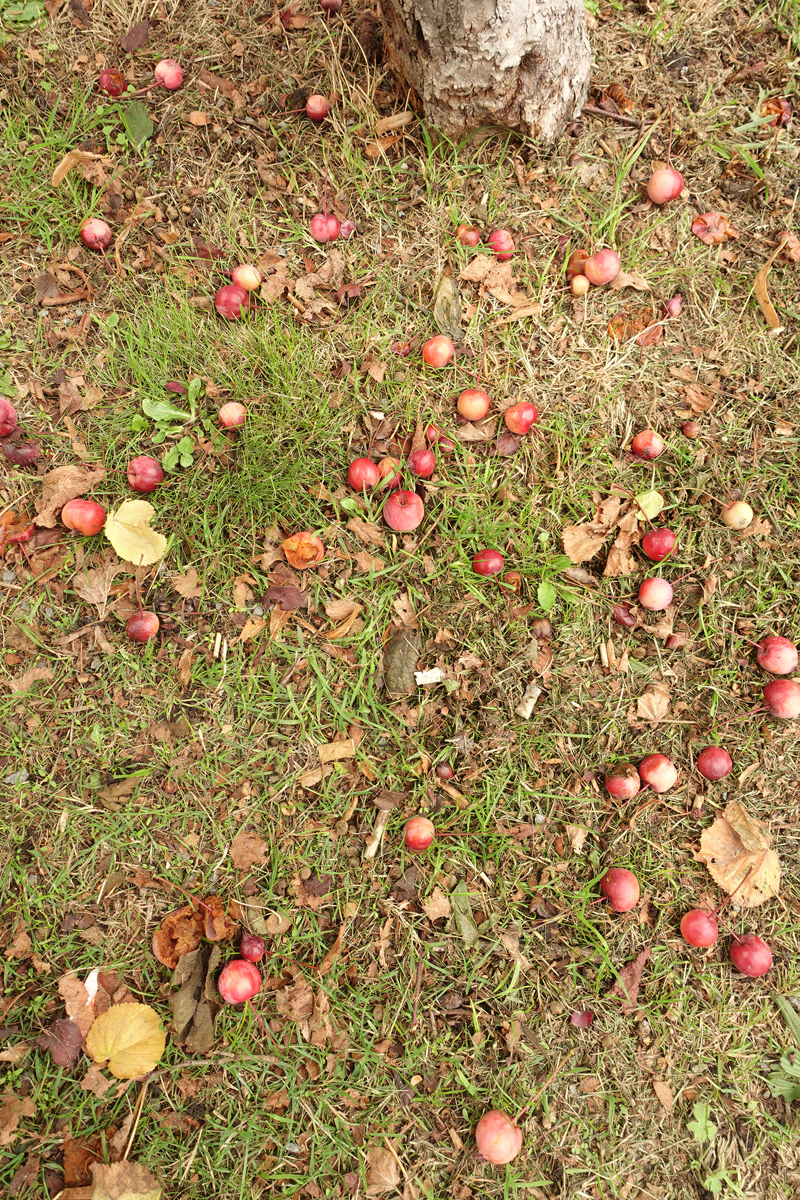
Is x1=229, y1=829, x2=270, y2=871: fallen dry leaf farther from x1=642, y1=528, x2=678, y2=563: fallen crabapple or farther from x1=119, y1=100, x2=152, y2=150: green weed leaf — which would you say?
x1=119, y1=100, x2=152, y2=150: green weed leaf

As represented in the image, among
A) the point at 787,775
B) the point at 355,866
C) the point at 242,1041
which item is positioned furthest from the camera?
the point at 787,775

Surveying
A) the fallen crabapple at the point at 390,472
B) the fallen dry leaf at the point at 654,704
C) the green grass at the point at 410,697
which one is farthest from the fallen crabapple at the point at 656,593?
the fallen crabapple at the point at 390,472

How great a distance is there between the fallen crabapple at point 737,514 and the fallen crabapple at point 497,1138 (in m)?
2.49

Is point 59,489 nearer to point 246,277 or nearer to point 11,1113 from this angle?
point 246,277

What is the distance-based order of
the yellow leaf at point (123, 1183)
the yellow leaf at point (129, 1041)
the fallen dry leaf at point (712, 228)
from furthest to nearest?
the fallen dry leaf at point (712, 228)
the yellow leaf at point (129, 1041)
the yellow leaf at point (123, 1183)

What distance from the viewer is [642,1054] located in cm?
267

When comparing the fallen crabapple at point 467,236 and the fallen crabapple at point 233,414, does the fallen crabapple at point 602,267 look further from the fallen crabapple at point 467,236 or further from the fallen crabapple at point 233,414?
the fallen crabapple at point 233,414

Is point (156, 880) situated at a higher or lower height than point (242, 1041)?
higher

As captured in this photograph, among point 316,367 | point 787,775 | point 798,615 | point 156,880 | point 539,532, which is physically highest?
point 316,367

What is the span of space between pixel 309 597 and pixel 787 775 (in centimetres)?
214

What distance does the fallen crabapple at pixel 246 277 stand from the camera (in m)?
2.99

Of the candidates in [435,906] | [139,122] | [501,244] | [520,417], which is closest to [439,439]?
[520,417]

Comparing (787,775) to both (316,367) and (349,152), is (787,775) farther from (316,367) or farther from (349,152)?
(349,152)

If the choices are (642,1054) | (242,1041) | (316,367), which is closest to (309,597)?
(316,367)
